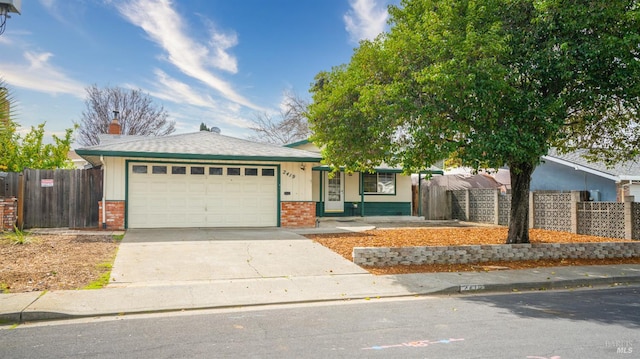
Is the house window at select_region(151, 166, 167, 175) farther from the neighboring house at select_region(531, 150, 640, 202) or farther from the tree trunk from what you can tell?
the neighboring house at select_region(531, 150, 640, 202)

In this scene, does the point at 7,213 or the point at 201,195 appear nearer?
the point at 7,213

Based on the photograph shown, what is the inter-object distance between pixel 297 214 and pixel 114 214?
20.2 ft

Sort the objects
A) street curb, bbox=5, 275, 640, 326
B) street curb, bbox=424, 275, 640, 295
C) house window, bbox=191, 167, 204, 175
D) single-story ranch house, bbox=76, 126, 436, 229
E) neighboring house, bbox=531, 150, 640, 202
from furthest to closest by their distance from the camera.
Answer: neighboring house, bbox=531, 150, 640, 202 → house window, bbox=191, 167, 204, 175 → single-story ranch house, bbox=76, 126, 436, 229 → street curb, bbox=424, 275, 640, 295 → street curb, bbox=5, 275, 640, 326

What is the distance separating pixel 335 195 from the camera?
20.1 m

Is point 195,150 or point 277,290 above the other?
point 195,150

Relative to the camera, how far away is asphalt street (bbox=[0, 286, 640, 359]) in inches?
168

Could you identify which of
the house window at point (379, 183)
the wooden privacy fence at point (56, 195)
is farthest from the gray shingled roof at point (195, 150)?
the house window at point (379, 183)

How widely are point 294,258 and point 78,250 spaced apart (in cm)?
503

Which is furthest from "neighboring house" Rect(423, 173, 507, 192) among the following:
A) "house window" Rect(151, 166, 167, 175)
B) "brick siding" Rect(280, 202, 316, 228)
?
"house window" Rect(151, 166, 167, 175)

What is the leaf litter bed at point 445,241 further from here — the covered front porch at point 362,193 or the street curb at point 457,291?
the covered front porch at point 362,193

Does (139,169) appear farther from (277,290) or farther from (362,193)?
(362,193)

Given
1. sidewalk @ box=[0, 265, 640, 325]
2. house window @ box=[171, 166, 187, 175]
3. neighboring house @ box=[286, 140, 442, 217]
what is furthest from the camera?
neighboring house @ box=[286, 140, 442, 217]

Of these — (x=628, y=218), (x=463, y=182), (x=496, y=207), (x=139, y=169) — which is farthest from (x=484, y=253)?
(x=463, y=182)

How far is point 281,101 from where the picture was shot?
36531 mm
